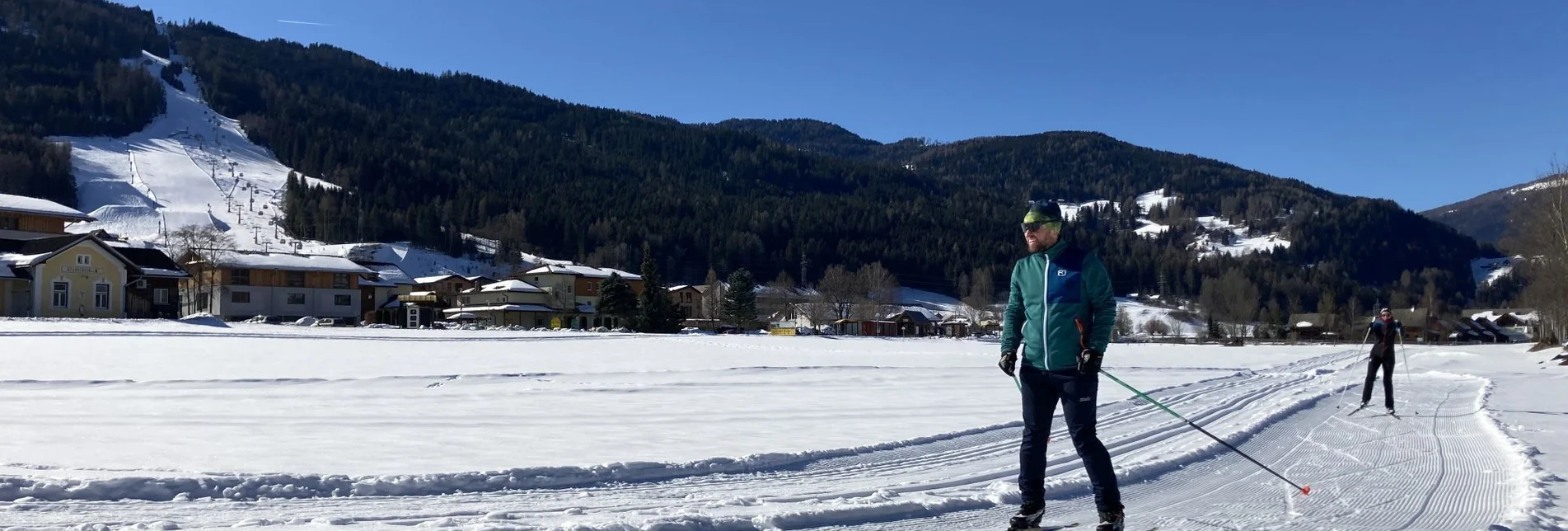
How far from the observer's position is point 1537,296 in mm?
51969

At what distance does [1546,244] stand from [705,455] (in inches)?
2125

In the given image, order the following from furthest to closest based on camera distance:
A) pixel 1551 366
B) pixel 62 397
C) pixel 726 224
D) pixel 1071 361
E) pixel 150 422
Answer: pixel 726 224 < pixel 1551 366 < pixel 62 397 < pixel 150 422 < pixel 1071 361

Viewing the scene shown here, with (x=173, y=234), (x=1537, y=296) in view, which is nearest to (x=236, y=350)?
(x=1537, y=296)

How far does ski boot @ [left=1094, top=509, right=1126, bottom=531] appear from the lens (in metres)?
4.96

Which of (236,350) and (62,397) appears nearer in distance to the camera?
(62,397)

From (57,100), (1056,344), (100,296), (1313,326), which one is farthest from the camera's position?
(57,100)

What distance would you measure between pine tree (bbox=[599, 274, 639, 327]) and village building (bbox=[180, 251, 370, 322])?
1885 centimetres

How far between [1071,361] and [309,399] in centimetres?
1151

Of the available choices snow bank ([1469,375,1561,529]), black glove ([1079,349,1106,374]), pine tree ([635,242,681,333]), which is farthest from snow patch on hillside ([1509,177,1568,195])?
black glove ([1079,349,1106,374])

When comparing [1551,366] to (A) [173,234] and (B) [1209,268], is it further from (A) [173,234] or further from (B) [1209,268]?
(B) [1209,268]

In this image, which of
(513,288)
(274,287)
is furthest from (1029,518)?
(513,288)

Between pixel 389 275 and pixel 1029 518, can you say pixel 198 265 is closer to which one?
pixel 389 275

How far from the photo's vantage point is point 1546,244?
46719 millimetres

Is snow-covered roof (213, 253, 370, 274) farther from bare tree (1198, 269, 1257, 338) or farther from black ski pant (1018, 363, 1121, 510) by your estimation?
bare tree (1198, 269, 1257, 338)
